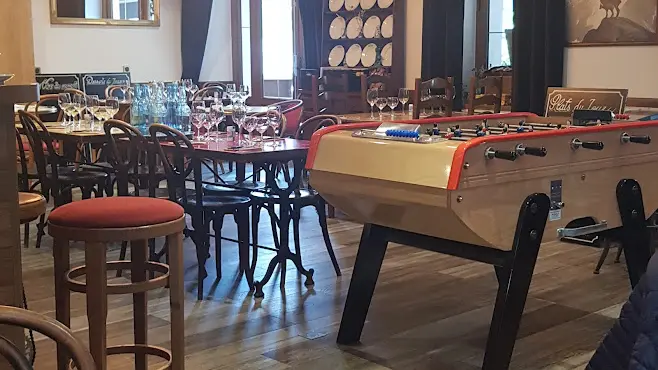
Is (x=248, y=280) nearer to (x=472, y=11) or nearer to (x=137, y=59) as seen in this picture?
(x=472, y=11)

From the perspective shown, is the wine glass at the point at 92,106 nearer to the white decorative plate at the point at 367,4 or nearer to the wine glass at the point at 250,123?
the wine glass at the point at 250,123

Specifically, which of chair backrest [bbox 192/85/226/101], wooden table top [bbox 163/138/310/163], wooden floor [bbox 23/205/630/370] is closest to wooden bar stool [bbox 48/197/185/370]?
wooden floor [bbox 23/205/630/370]

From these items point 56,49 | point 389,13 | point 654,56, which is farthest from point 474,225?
point 56,49

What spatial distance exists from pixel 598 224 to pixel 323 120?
2022 mm

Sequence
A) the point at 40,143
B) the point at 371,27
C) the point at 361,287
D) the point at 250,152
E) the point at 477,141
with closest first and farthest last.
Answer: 1. the point at 477,141
2. the point at 361,287
3. the point at 250,152
4. the point at 40,143
5. the point at 371,27

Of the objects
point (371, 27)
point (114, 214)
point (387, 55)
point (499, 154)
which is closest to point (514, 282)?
point (499, 154)

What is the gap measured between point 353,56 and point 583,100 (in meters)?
3.75

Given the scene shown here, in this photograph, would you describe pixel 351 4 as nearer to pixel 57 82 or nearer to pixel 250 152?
pixel 57 82

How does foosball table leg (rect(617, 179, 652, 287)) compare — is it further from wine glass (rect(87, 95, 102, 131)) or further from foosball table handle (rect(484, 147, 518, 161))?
wine glass (rect(87, 95, 102, 131))

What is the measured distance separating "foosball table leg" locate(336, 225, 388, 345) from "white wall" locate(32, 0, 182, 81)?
20.2 feet

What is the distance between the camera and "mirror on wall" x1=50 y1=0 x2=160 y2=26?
865cm

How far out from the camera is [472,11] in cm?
770

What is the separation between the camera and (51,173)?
505cm

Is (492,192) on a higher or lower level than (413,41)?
lower
